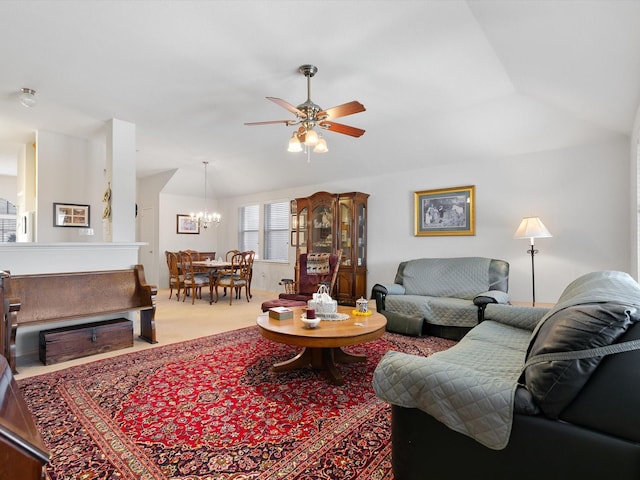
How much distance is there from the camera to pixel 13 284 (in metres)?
3.26

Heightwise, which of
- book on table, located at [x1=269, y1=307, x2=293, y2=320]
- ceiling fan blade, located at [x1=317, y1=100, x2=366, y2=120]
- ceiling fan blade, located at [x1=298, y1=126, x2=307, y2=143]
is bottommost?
book on table, located at [x1=269, y1=307, x2=293, y2=320]

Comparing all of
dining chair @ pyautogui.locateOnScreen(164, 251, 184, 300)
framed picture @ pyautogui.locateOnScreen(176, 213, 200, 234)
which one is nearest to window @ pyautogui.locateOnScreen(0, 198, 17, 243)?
framed picture @ pyautogui.locateOnScreen(176, 213, 200, 234)

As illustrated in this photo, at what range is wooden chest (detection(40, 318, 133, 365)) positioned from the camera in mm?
3137

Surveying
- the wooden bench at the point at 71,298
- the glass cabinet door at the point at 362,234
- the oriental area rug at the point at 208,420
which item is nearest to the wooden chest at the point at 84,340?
the wooden bench at the point at 71,298

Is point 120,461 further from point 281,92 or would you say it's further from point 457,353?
point 281,92

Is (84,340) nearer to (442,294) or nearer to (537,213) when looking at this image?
(442,294)

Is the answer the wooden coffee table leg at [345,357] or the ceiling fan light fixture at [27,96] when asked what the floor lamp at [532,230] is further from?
the ceiling fan light fixture at [27,96]

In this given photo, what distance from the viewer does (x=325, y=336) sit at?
2463 millimetres

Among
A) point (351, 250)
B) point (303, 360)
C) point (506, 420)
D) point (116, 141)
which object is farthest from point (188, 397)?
point (351, 250)

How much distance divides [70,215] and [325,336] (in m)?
4.29

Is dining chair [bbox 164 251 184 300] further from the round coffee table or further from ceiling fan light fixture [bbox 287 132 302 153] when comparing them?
ceiling fan light fixture [bbox 287 132 302 153]

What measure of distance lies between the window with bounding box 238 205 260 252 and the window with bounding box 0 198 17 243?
243 inches

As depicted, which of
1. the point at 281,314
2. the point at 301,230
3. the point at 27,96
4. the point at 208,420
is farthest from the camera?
the point at 301,230

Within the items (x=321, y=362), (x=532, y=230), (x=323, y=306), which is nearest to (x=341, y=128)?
(x=323, y=306)
